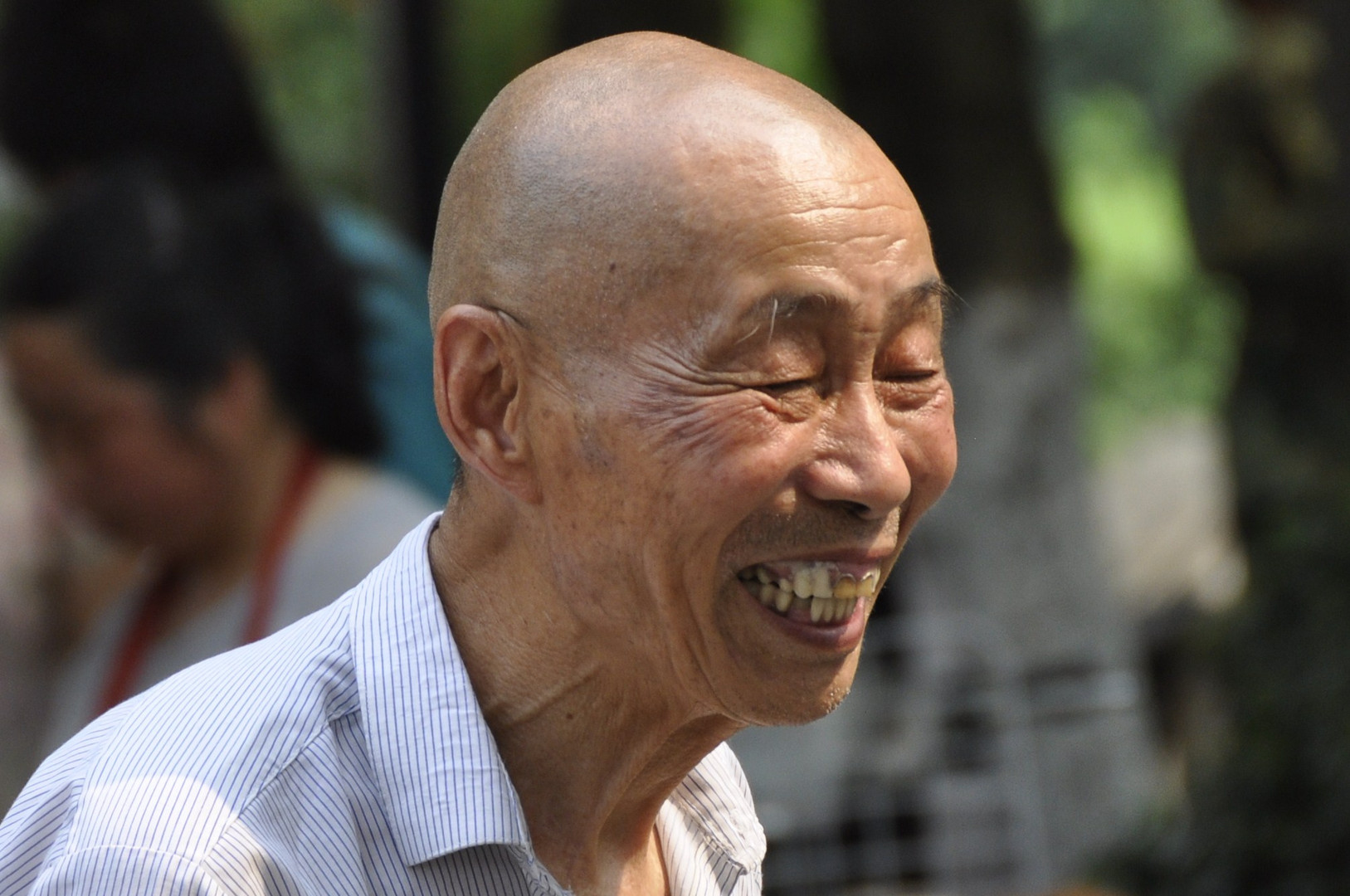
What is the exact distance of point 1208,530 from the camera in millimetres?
11477

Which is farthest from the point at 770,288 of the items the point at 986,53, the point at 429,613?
the point at 986,53

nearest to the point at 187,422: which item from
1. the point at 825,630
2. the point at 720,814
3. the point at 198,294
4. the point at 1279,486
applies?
the point at 198,294

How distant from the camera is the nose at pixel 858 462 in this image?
4.44 feet

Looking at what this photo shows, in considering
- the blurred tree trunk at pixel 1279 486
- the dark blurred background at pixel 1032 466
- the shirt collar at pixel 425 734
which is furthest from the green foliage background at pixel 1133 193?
the shirt collar at pixel 425 734

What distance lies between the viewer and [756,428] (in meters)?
1.35

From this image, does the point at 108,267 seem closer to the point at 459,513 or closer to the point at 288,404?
the point at 288,404

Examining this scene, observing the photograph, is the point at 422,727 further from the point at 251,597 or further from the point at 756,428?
the point at 251,597

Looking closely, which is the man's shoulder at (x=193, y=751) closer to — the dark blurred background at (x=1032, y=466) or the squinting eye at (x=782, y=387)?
the squinting eye at (x=782, y=387)

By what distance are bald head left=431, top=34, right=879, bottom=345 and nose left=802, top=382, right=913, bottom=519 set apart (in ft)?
0.60

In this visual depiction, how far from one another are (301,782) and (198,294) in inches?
79.5

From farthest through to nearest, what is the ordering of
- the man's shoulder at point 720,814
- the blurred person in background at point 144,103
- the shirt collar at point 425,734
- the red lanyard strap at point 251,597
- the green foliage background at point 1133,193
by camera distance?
the green foliage background at point 1133,193 < the blurred person in background at point 144,103 < the red lanyard strap at point 251,597 < the man's shoulder at point 720,814 < the shirt collar at point 425,734

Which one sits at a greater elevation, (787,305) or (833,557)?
(787,305)

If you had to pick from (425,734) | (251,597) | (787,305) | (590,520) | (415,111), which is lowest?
(251,597)

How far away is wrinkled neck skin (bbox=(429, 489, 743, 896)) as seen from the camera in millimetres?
1463
